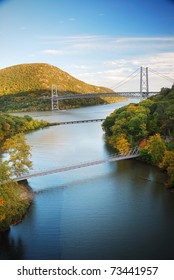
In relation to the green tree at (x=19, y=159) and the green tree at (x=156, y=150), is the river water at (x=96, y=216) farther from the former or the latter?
the green tree at (x=19, y=159)

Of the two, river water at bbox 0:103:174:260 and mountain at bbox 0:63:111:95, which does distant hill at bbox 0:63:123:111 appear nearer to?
mountain at bbox 0:63:111:95

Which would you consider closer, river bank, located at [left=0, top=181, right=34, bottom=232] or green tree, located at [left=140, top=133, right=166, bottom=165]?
river bank, located at [left=0, top=181, right=34, bottom=232]

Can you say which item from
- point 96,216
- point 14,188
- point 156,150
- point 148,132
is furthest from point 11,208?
point 148,132

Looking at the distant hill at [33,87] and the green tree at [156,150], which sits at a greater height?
the distant hill at [33,87]

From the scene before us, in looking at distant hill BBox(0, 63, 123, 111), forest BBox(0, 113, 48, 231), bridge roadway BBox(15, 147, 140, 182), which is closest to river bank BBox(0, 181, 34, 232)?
forest BBox(0, 113, 48, 231)

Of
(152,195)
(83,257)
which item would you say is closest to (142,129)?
(152,195)

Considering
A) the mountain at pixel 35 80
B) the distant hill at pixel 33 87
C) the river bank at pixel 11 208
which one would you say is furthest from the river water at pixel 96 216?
the mountain at pixel 35 80

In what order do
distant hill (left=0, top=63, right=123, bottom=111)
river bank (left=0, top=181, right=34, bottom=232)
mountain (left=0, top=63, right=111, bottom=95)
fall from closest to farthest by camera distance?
river bank (left=0, top=181, right=34, bottom=232)
distant hill (left=0, top=63, right=123, bottom=111)
mountain (left=0, top=63, right=111, bottom=95)
